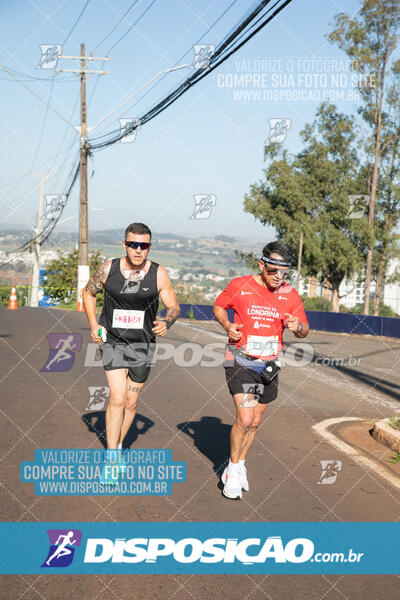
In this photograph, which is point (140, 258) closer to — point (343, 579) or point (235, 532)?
point (235, 532)

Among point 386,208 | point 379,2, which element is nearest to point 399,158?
point 386,208

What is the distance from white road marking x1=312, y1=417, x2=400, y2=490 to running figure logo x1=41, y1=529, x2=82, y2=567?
2934 mm

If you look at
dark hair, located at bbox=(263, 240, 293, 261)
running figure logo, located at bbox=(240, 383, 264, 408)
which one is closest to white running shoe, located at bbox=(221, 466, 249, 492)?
running figure logo, located at bbox=(240, 383, 264, 408)

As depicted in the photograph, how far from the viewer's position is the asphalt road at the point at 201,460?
388 centimetres

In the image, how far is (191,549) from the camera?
4.32 m

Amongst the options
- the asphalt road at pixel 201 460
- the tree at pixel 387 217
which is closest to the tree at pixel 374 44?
the tree at pixel 387 217

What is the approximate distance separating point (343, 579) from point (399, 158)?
173ft

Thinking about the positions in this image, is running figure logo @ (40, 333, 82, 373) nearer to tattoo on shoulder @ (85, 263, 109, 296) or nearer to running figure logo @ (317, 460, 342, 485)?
tattoo on shoulder @ (85, 263, 109, 296)

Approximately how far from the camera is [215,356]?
655 inches

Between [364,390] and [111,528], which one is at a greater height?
[111,528]

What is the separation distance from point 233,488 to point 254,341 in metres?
1.18

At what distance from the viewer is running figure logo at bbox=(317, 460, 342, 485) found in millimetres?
5977

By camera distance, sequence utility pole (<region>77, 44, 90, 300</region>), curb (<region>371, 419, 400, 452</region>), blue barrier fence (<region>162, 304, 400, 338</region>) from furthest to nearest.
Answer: utility pole (<region>77, 44, 90, 300</region>), blue barrier fence (<region>162, 304, 400, 338</region>), curb (<region>371, 419, 400, 452</region>)

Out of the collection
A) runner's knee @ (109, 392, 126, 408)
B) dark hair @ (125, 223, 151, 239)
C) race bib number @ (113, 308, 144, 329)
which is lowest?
runner's knee @ (109, 392, 126, 408)
